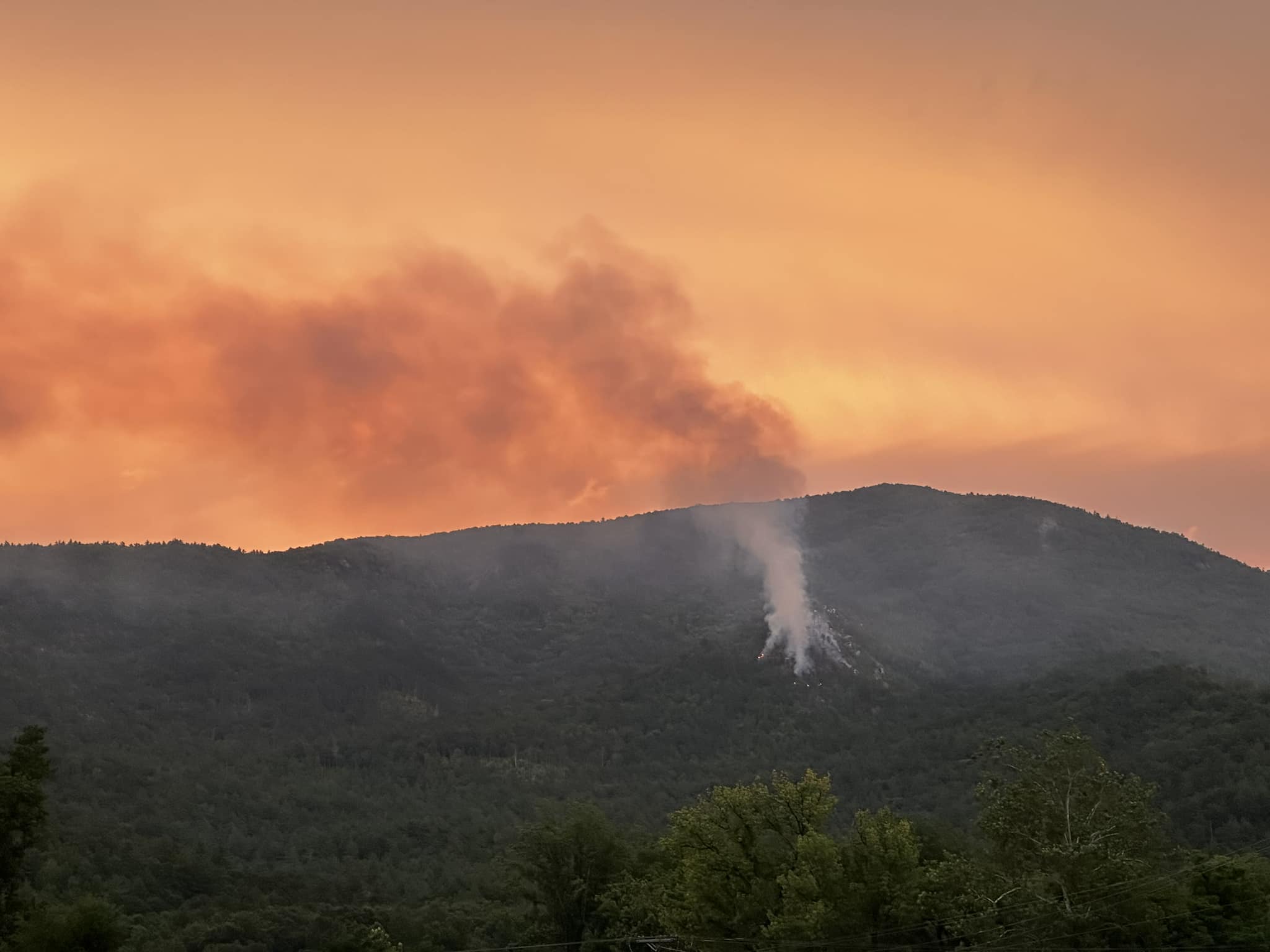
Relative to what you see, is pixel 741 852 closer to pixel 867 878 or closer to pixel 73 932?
pixel 867 878

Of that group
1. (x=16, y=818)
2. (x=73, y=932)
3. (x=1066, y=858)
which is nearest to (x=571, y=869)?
(x=73, y=932)

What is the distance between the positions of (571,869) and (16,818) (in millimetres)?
41292

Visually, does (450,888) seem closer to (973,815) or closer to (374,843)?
(374,843)

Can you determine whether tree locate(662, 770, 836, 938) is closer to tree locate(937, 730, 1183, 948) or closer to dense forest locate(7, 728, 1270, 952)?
dense forest locate(7, 728, 1270, 952)

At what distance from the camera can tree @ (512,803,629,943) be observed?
93.9 m

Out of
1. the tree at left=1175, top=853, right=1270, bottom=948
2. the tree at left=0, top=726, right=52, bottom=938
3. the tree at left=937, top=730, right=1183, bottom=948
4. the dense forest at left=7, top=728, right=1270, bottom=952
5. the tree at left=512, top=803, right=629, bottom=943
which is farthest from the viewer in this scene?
the tree at left=512, top=803, right=629, bottom=943

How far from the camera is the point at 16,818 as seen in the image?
208 ft

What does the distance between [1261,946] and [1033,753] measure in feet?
45.8

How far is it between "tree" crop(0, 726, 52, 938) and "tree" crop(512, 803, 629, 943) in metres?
36.9

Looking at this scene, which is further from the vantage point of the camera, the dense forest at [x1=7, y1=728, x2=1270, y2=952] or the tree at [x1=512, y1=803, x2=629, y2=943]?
the tree at [x1=512, y1=803, x2=629, y2=943]

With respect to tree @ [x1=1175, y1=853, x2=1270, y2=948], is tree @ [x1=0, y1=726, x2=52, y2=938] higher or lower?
higher

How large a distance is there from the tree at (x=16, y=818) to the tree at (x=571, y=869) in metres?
36.9

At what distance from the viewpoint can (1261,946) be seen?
2430 inches

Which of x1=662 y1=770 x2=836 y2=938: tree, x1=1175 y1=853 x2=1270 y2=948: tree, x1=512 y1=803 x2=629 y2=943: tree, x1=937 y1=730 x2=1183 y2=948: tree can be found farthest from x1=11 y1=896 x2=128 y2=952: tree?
x1=1175 y1=853 x2=1270 y2=948: tree
